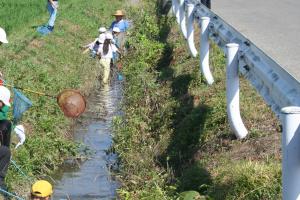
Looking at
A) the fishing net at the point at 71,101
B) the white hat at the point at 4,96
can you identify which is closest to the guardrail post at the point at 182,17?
the fishing net at the point at 71,101

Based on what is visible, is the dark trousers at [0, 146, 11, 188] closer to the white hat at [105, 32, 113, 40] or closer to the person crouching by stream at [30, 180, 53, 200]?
the person crouching by stream at [30, 180, 53, 200]

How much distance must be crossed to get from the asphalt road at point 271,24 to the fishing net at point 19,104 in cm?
354

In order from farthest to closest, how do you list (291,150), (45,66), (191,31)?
(45,66) → (191,31) → (291,150)

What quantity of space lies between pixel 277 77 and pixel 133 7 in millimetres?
17839

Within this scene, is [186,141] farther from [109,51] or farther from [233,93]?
[109,51]

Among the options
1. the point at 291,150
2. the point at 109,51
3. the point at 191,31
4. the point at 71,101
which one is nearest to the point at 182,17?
the point at 109,51

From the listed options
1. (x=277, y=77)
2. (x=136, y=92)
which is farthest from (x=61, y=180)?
(x=277, y=77)

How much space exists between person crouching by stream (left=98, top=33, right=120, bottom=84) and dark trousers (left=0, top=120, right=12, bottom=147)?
733 cm

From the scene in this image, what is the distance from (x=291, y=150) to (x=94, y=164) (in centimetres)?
613

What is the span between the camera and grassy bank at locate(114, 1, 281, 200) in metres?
5.94

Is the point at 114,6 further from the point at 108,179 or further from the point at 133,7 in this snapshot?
the point at 108,179

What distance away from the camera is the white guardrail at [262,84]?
13.0 feet

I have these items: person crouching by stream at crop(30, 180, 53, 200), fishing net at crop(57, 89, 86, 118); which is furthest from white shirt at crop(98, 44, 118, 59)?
person crouching by stream at crop(30, 180, 53, 200)

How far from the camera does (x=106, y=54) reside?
15.2 metres
